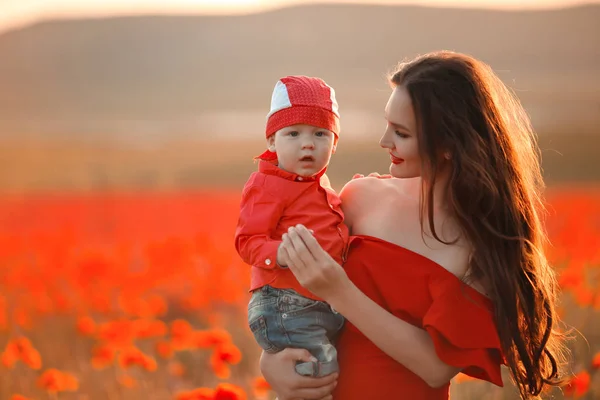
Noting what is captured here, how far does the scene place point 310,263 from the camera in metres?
2.28

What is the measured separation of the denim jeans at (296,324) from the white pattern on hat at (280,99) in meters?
0.57

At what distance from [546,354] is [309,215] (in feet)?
3.49

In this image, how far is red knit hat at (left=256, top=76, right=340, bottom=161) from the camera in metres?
2.47

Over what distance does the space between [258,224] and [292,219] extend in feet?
0.41

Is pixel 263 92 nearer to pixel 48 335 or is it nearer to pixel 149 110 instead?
pixel 149 110

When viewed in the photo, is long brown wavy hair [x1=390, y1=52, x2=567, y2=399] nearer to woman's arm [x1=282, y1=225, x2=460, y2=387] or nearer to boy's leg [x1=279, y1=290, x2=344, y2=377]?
woman's arm [x1=282, y1=225, x2=460, y2=387]

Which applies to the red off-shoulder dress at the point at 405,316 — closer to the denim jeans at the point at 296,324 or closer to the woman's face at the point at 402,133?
the denim jeans at the point at 296,324

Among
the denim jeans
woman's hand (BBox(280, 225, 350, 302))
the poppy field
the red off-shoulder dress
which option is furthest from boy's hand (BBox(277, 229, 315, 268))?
the poppy field

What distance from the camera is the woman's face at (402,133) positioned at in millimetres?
2475

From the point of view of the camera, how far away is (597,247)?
5.74 meters

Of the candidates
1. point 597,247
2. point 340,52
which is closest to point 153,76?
point 340,52

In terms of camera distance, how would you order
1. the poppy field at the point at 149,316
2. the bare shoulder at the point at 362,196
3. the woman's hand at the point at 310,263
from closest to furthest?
the woman's hand at the point at 310,263 < the bare shoulder at the point at 362,196 < the poppy field at the point at 149,316

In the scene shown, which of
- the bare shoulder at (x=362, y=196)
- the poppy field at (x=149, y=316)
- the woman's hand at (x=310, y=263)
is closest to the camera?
the woman's hand at (x=310, y=263)

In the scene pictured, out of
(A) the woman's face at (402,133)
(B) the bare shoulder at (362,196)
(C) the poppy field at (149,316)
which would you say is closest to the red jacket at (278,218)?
(B) the bare shoulder at (362,196)
